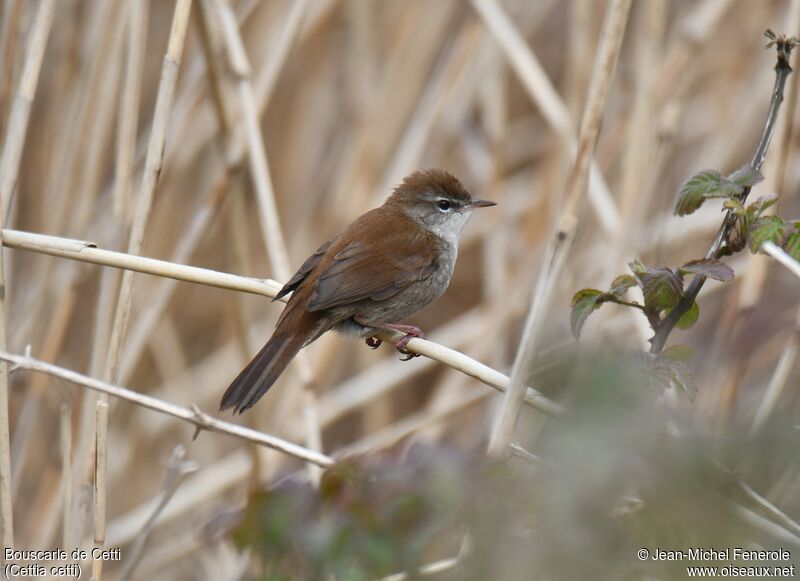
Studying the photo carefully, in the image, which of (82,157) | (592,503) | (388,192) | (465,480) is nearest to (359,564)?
(465,480)

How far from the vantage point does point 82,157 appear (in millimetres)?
2982

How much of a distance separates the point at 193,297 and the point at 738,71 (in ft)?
9.78

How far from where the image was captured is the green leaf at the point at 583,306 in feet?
5.14

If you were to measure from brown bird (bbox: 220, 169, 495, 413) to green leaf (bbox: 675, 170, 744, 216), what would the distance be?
94 cm

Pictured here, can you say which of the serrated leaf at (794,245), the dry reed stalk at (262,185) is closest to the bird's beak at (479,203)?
the dry reed stalk at (262,185)

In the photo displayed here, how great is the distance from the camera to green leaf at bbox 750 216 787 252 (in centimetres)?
151

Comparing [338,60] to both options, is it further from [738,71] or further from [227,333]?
[738,71]

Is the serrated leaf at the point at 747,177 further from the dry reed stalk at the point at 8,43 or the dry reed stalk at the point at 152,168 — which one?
the dry reed stalk at the point at 8,43

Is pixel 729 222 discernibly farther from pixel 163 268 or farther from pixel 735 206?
pixel 163 268

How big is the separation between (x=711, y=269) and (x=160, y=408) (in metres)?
1.22

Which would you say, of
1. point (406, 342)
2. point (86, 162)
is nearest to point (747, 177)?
point (406, 342)

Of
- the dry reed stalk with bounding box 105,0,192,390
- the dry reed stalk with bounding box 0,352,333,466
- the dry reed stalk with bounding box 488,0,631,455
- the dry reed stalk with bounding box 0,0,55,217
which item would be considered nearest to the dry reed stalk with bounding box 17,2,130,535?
the dry reed stalk with bounding box 0,0,55,217

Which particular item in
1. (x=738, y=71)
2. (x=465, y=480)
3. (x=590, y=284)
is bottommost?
(x=465, y=480)

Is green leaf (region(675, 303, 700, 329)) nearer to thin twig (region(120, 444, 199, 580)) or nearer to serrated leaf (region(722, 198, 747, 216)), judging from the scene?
serrated leaf (region(722, 198, 747, 216))
